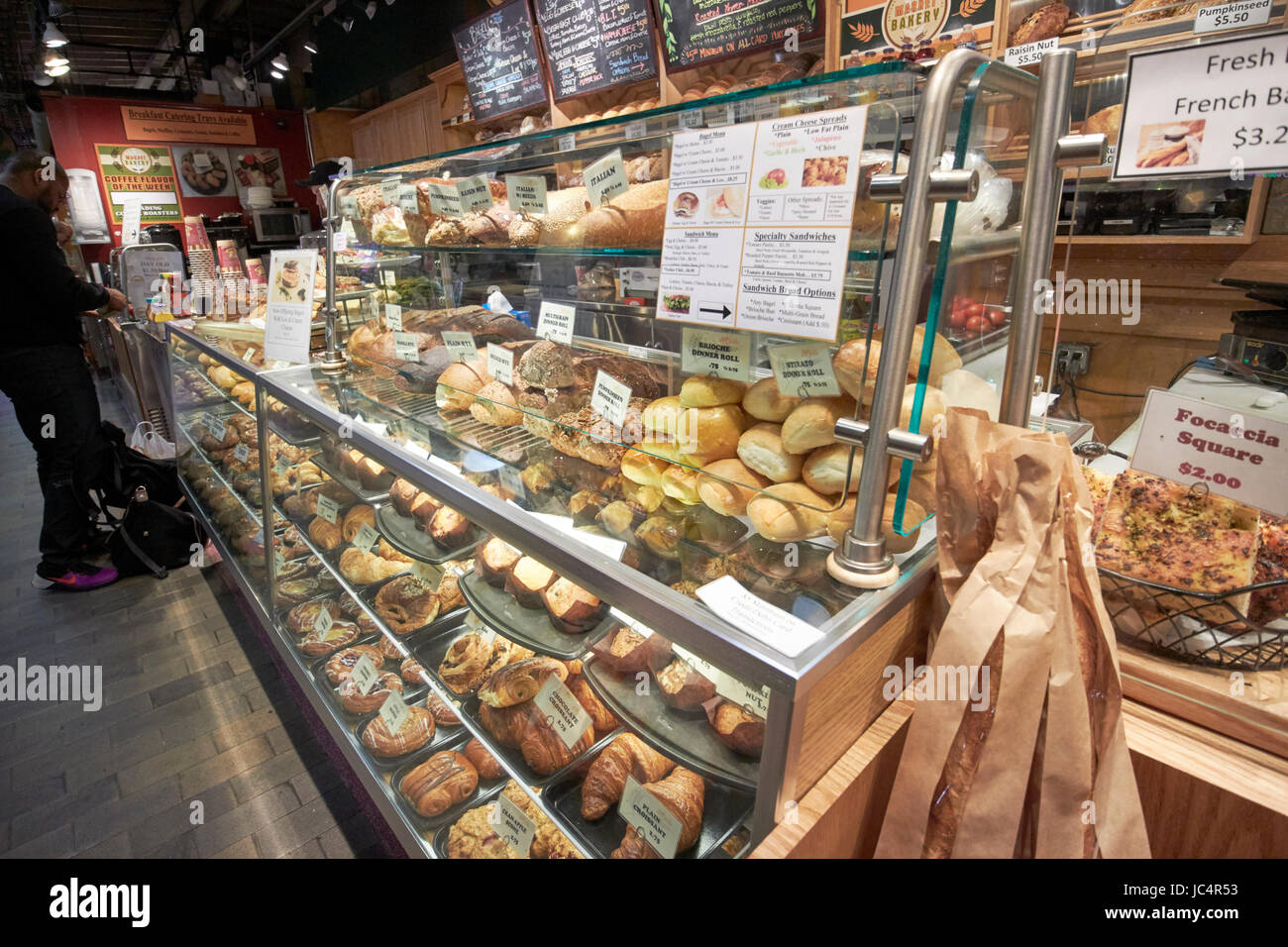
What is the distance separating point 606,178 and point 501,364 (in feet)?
1.70

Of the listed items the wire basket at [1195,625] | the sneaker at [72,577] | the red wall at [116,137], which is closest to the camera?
the wire basket at [1195,625]

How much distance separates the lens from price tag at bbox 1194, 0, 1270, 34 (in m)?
1.12

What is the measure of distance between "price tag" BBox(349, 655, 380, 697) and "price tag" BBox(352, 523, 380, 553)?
1.15 ft

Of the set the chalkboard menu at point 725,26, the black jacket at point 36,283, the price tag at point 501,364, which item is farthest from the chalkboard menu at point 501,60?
the price tag at point 501,364

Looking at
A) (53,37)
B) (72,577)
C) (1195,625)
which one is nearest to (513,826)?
(1195,625)

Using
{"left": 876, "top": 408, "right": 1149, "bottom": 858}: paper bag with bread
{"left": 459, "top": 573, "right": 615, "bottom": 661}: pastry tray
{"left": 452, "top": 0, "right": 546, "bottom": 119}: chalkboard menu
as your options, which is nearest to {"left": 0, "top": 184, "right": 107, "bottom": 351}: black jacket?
{"left": 452, "top": 0, "right": 546, "bottom": 119}: chalkboard menu

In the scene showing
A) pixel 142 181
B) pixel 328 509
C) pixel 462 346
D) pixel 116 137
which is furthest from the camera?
pixel 142 181

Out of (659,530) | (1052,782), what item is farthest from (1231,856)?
(659,530)

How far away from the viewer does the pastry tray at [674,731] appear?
3.75ft

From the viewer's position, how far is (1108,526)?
3.30 feet

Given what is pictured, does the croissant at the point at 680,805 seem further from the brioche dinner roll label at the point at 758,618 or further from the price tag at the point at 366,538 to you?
the price tag at the point at 366,538

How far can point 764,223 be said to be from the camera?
0.92 metres

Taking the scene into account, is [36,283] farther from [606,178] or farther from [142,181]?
[142,181]

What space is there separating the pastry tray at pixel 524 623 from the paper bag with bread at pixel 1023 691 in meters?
0.74
